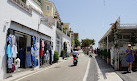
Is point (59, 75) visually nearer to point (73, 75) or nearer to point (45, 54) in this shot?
point (73, 75)

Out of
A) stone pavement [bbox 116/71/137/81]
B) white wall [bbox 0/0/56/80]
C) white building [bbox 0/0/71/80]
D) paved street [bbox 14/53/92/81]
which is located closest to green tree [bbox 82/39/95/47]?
white building [bbox 0/0/71/80]

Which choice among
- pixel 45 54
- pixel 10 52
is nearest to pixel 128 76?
pixel 10 52

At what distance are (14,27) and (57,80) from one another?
14.2 ft

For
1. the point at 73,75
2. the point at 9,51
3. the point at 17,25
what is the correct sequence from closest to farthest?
the point at 9,51
the point at 73,75
the point at 17,25

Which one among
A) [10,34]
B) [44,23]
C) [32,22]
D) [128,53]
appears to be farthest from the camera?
[44,23]

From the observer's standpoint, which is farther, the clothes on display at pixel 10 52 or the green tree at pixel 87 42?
the green tree at pixel 87 42

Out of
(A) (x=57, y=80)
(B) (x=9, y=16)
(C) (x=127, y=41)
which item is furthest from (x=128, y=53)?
(B) (x=9, y=16)

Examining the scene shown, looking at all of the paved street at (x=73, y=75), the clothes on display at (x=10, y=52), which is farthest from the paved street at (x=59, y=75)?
the clothes on display at (x=10, y=52)

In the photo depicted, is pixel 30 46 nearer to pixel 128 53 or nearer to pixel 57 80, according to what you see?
pixel 57 80

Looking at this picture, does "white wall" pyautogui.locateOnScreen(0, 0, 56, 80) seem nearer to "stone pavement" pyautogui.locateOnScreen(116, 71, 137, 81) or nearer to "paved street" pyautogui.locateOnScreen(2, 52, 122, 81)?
"paved street" pyautogui.locateOnScreen(2, 52, 122, 81)

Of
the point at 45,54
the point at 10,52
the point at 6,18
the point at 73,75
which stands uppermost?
the point at 6,18

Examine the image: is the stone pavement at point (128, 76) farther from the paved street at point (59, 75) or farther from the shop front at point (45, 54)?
the shop front at point (45, 54)

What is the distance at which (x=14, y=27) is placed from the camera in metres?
9.16

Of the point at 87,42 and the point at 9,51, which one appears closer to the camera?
the point at 9,51
